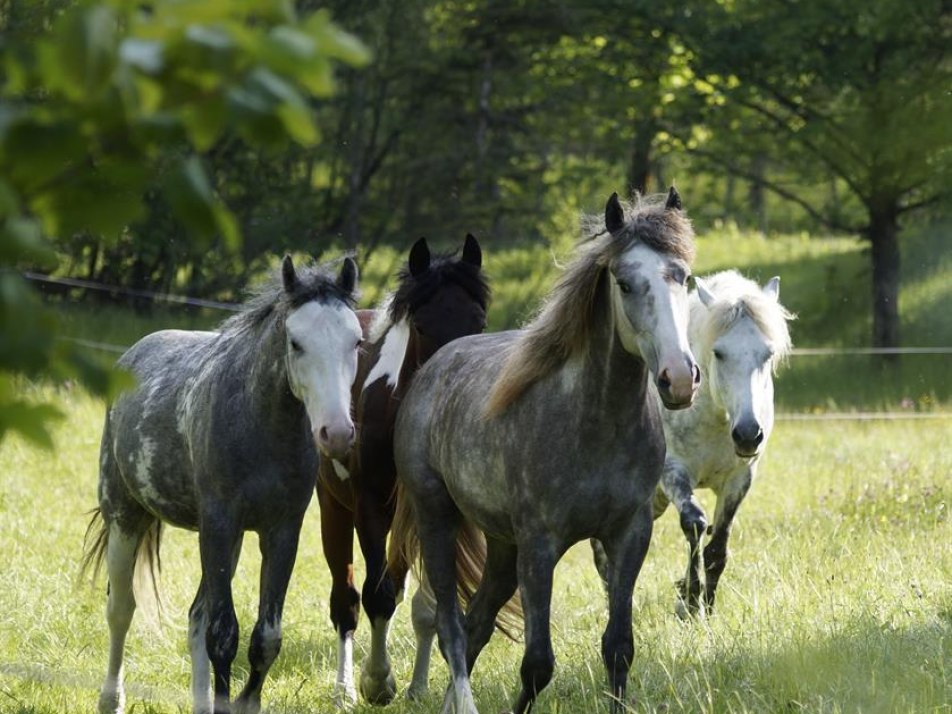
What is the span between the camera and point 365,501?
628 centimetres

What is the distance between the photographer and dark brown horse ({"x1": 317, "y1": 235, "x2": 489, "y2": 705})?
20.4ft

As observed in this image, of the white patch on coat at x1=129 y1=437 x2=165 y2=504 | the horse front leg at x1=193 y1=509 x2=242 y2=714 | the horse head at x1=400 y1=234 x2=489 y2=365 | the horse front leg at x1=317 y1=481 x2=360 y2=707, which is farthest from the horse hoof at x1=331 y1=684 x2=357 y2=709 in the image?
the horse head at x1=400 y1=234 x2=489 y2=365

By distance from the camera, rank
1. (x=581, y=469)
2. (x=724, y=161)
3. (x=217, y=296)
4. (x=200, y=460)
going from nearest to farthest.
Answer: (x=581, y=469) → (x=200, y=460) → (x=217, y=296) → (x=724, y=161)

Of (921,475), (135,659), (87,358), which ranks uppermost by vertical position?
(87,358)

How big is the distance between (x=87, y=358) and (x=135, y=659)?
5333mm

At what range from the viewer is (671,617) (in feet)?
21.5

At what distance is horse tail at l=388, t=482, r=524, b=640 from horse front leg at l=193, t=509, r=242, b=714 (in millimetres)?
997

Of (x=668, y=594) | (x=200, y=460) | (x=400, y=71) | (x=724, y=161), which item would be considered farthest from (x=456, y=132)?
(x=200, y=460)

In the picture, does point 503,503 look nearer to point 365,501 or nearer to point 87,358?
point 365,501

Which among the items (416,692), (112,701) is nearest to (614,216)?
(416,692)

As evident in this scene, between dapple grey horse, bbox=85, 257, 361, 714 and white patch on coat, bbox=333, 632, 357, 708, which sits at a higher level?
dapple grey horse, bbox=85, 257, 361, 714

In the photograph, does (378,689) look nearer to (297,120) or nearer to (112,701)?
(112,701)

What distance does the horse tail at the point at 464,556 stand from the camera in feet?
20.0

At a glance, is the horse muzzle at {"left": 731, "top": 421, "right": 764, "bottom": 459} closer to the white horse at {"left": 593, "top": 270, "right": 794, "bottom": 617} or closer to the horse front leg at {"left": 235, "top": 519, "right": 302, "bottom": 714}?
the white horse at {"left": 593, "top": 270, "right": 794, "bottom": 617}
